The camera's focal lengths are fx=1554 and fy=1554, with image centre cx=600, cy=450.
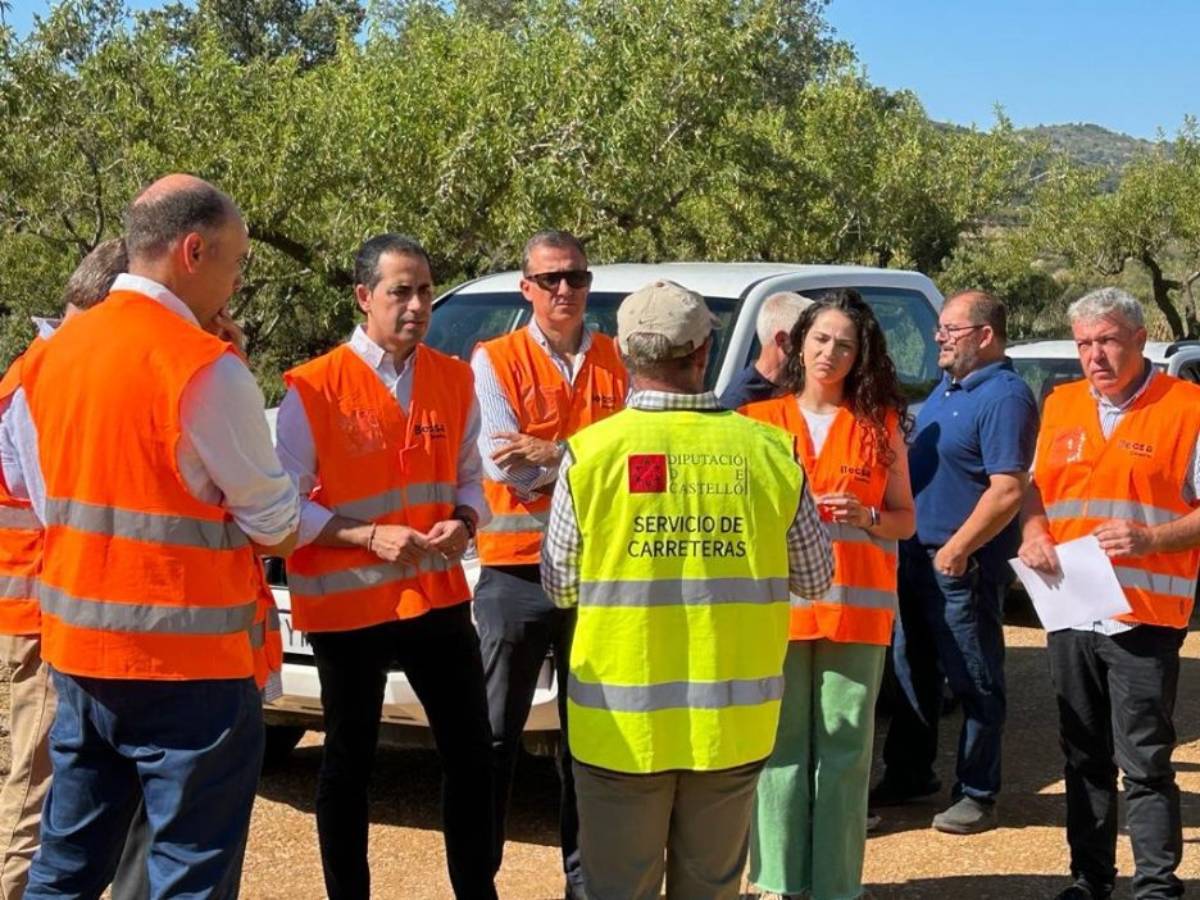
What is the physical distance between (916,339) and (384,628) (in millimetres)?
4332

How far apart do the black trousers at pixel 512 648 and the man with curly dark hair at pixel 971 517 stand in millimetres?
1860

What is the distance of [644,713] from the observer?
3625mm

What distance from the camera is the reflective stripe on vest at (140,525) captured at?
3.30 m

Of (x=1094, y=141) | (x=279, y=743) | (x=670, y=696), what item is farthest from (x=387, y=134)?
(x=1094, y=141)

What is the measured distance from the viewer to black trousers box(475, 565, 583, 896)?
4.99 metres

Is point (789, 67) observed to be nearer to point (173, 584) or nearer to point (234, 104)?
point (234, 104)

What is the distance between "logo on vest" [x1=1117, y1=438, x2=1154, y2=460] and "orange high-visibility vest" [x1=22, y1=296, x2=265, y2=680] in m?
3.00

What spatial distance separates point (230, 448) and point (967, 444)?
12.1ft

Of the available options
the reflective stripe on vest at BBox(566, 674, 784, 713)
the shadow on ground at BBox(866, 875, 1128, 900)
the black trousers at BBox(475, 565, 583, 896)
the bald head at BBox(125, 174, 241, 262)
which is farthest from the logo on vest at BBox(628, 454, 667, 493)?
the shadow on ground at BBox(866, 875, 1128, 900)

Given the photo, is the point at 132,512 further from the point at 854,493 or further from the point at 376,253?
the point at 854,493

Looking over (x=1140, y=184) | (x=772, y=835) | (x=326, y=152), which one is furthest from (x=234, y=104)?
(x=1140, y=184)

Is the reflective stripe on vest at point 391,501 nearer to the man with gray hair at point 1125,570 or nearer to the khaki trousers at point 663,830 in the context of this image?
the khaki trousers at point 663,830

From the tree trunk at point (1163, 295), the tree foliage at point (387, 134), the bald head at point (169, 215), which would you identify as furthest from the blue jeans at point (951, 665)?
the tree trunk at point (1163, 295)

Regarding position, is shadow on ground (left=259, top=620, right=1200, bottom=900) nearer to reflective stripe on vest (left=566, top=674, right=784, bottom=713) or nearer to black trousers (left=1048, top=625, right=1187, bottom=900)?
black trousers (left=1048, top=625, right=1187, bottom=900)
